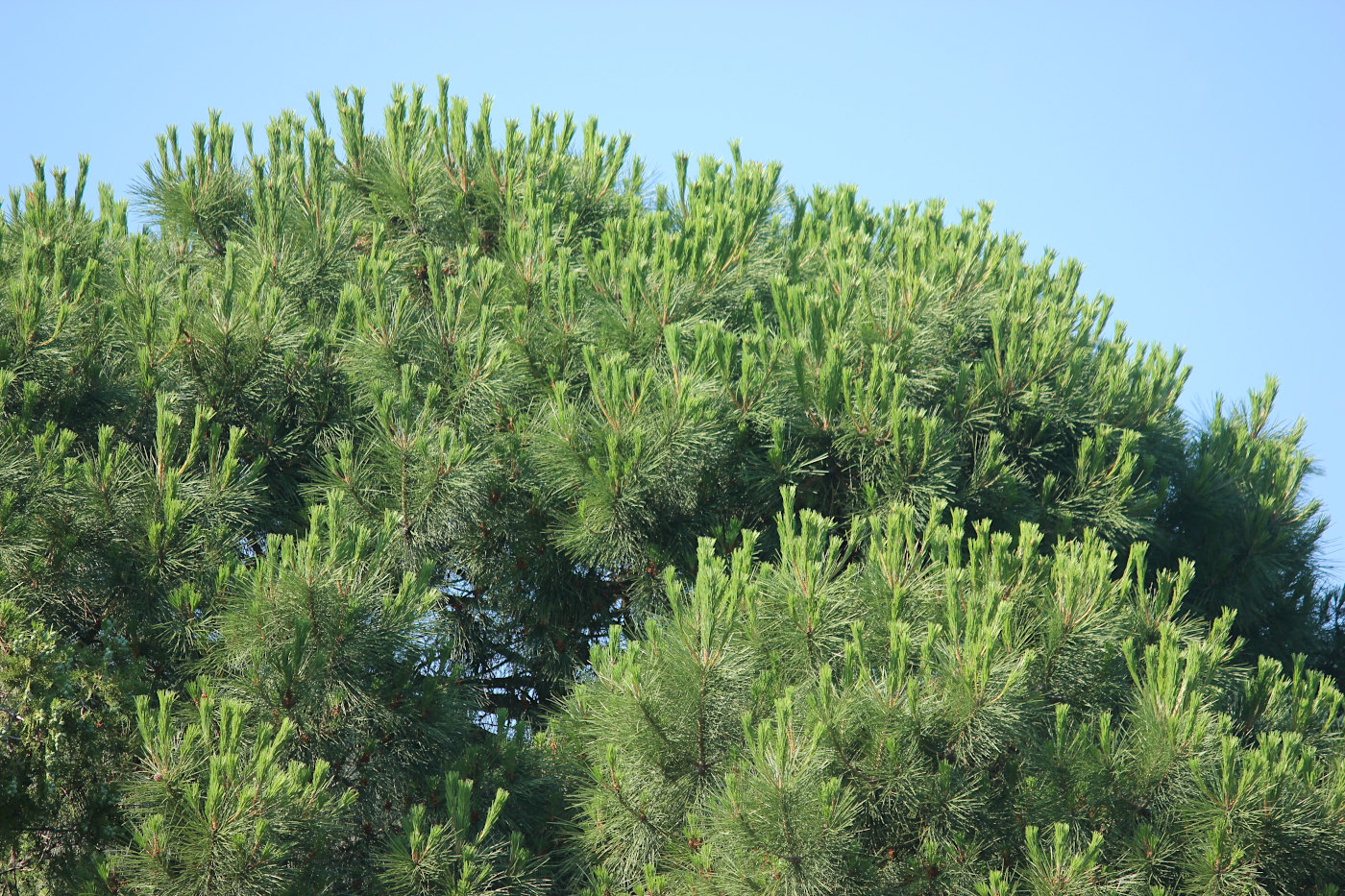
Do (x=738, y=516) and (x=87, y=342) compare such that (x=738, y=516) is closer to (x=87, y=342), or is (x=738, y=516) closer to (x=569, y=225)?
(x=569, y=225)

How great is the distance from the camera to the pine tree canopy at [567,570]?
4828mm

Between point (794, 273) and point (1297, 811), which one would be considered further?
point (794, 273)

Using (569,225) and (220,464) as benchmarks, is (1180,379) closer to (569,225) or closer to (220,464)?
(569,225)

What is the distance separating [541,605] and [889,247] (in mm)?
3787

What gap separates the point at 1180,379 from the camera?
811 cm

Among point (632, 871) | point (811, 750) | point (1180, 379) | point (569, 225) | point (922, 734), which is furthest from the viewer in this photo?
point (1180, 379)

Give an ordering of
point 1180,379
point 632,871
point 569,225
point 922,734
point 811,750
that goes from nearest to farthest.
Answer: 1. point 811,750
2. point 922,734
3. point 632,871
4. point 569,225
5. point 1180,379

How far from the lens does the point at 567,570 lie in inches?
261

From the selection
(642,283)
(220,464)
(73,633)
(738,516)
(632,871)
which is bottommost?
(632,871)

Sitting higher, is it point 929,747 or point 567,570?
point 567,570

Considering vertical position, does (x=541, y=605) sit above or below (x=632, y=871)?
above

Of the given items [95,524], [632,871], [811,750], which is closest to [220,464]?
[95,524]

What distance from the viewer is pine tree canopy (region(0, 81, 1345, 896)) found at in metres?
4.83

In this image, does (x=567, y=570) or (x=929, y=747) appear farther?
(x=567, y=570)
